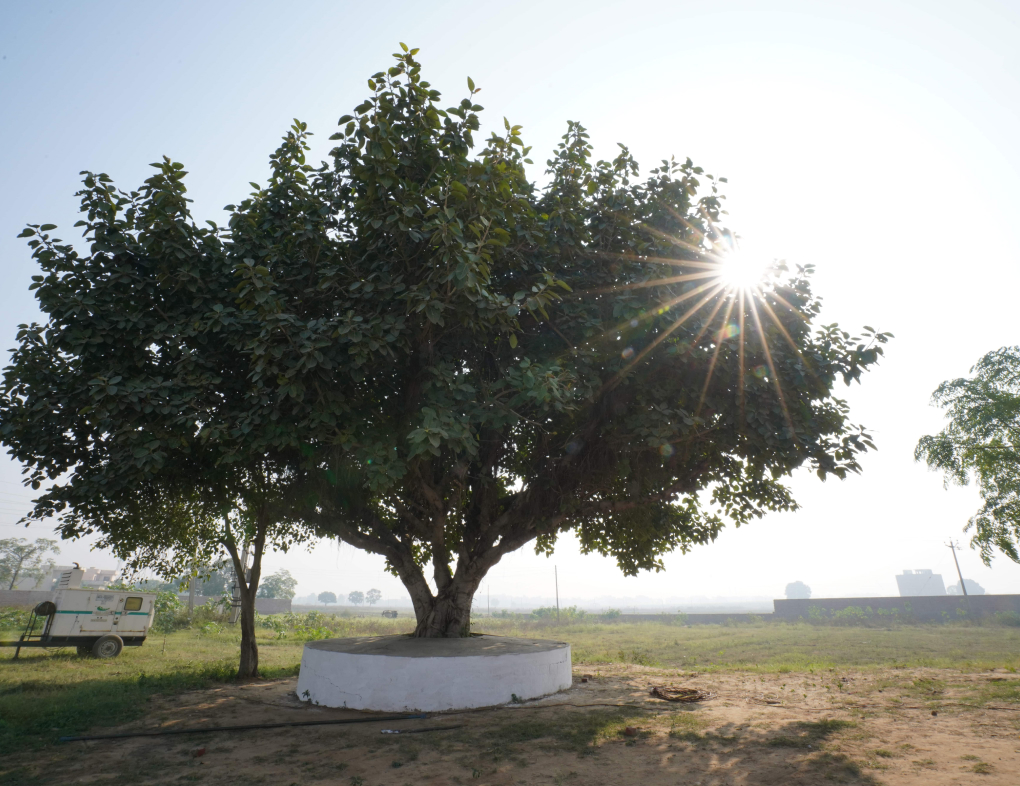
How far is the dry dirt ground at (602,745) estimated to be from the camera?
6.85 m

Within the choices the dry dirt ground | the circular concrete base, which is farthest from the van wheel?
the circular concrete base

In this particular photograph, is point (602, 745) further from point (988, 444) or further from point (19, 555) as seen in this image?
point (19, 555)

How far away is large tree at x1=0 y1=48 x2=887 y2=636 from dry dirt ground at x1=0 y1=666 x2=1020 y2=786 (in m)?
3.67

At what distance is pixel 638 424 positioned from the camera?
404 inches

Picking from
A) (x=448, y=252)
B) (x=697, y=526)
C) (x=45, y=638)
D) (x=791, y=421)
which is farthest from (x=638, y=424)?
(x=45, y=638)

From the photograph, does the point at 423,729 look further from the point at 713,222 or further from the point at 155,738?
the point at 713,222

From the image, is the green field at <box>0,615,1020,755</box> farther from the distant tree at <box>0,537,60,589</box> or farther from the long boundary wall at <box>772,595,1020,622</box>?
the distant tree at <box>0,537,60,589</box>

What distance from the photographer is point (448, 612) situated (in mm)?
13391

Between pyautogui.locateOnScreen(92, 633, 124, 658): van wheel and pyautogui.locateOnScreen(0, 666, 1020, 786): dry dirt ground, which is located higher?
pyautogui.locateOnScreen(92, 633, 124, 658): van wheel

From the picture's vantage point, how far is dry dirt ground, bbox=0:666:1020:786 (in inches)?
270

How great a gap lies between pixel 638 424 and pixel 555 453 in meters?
2.99

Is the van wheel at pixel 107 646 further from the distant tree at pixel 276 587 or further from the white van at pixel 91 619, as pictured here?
the distant tree at pixel 276 587

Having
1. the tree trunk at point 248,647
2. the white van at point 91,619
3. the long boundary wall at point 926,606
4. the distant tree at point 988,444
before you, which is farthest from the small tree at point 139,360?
the long boundary wall at point 926,606

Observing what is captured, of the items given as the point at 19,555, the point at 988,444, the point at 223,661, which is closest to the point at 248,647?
the point at 223,661
